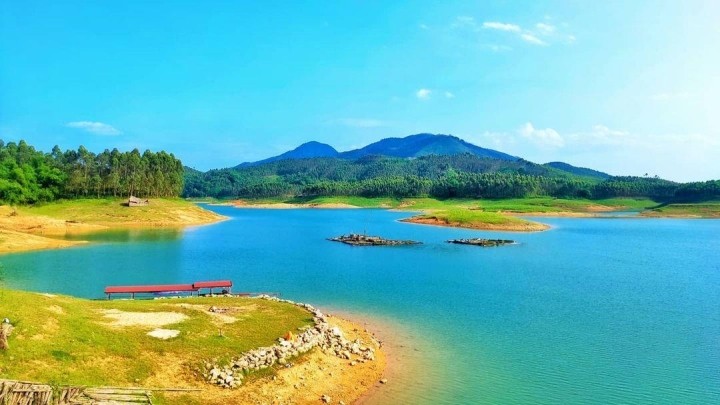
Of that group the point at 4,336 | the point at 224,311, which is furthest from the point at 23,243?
the point at 4,336

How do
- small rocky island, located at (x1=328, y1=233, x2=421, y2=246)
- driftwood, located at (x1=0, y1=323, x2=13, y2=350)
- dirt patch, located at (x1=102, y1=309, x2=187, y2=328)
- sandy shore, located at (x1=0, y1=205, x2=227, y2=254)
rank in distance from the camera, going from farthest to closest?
1. small rocky island, located at (x1=328, y1=233, x2=421, y2=246)
2. sandy shore, located at (x1=0, y1=205, x2=227, y2=254)
3. dirt patch, located at (x1=102, y1=309, x2=187, y2=328)
4. driftwood, located at (x1=0, y1=323, x2=13, y2=350)

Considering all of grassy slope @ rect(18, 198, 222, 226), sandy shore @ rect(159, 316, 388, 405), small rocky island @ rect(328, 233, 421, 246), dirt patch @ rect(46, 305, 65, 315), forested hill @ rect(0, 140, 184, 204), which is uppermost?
forested hill @ rect(0, 140, 184, 204)

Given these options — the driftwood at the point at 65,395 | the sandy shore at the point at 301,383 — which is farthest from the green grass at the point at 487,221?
the driftwood at the point at 65,395

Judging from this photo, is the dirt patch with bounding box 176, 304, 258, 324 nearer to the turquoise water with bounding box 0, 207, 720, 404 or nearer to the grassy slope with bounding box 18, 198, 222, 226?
the turquoise water with bounding box 0, 207, 720, 404

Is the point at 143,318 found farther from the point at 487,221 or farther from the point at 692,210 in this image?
the point at 692,210

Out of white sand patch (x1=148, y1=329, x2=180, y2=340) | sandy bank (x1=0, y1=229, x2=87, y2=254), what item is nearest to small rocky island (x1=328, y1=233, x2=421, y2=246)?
sandy bank (x1=0, y1=229, x2=87, y2=254)

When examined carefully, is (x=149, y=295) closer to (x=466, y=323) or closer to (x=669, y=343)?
(x=466, y=323)
